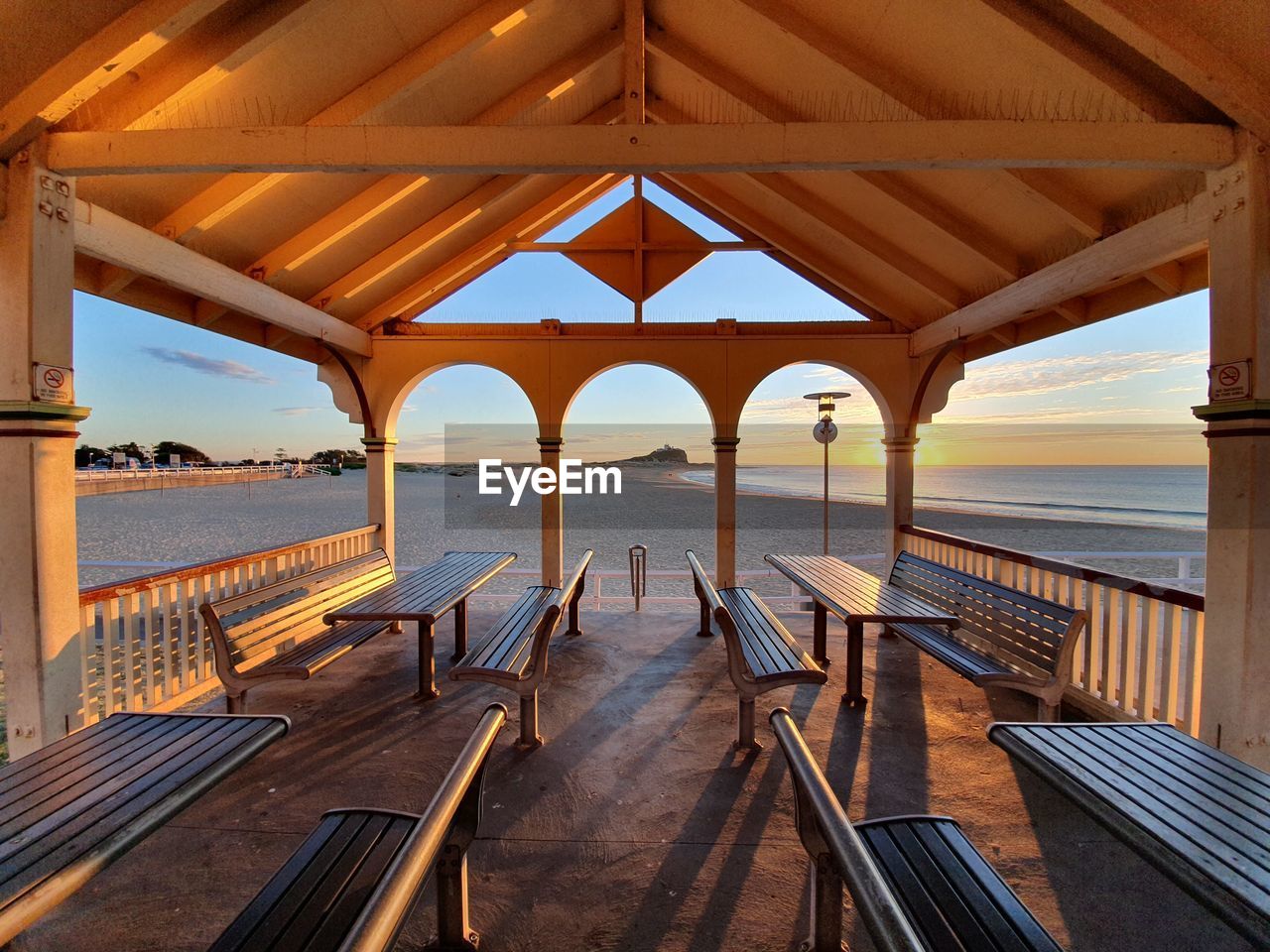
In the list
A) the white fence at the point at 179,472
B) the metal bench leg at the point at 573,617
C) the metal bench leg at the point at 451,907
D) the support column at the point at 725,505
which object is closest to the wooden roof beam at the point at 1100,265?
the support column at the point at 725,505

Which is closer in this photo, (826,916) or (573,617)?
(826,916)

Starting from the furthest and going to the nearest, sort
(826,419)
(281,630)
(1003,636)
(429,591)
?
(826,419), (429,591), (281,630), (1003,636)

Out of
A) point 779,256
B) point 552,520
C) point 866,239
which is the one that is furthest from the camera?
point 552,520

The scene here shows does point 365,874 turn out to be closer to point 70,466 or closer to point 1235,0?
point 70,466

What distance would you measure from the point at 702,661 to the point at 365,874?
316 centimetres

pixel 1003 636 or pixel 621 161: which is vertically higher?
pixel 621 161

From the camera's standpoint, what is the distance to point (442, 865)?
1669mm

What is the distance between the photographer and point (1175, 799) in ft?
5.23

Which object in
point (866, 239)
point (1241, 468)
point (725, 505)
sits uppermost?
point (866, 239)

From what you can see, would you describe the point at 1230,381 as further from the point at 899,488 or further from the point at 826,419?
the point at 826,419

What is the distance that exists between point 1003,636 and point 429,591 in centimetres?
371

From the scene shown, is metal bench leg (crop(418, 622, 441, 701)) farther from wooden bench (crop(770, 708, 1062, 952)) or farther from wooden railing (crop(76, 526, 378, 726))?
wooden bench (crop(770, 708, 1062, 952))

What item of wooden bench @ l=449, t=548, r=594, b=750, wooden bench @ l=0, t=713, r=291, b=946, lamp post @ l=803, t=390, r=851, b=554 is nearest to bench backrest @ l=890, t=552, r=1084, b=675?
wooden bench @ l=449, t=548, r=594, b=750

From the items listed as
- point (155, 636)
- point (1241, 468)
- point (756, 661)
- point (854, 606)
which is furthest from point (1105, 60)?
point (155, 636)
